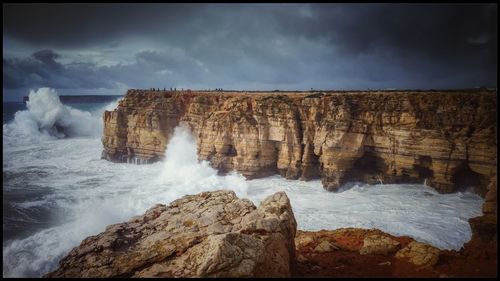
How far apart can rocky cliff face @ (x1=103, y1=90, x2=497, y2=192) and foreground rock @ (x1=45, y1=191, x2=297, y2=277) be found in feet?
52.5

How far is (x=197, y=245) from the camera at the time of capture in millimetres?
7285

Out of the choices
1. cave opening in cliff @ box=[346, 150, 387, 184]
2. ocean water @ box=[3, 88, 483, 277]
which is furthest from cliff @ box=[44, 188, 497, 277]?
cave opening in cliff @ box=[346, 150, 387, 184]

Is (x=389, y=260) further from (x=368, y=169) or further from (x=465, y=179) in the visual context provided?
(x=465, y=179)

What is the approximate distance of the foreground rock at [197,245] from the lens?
6.72 meters

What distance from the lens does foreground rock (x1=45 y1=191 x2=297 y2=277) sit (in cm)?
672

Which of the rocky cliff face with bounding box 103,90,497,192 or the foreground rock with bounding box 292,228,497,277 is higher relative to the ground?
the rocky cliff face with bounding box 103,90,497,192

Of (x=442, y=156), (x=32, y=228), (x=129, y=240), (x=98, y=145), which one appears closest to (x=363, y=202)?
(x=442, y=156)

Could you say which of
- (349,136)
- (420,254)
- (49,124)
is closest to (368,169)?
(349,136)

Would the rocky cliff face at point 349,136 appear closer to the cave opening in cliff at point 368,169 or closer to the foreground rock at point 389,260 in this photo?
the cave opening in cliff at point 368,169

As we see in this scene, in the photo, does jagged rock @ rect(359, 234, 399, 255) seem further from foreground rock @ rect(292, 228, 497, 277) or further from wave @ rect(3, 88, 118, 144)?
wave @ rect(3, 88, 118, 144)

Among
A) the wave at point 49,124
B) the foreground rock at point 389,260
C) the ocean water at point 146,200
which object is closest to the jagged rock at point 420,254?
the foreground rock at point 389,260

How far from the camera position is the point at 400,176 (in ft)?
76.5

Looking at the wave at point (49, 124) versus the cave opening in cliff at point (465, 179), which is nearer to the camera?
the cave opening in cliff at point (465, 179)

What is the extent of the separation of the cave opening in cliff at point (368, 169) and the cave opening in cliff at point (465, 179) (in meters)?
4.45
